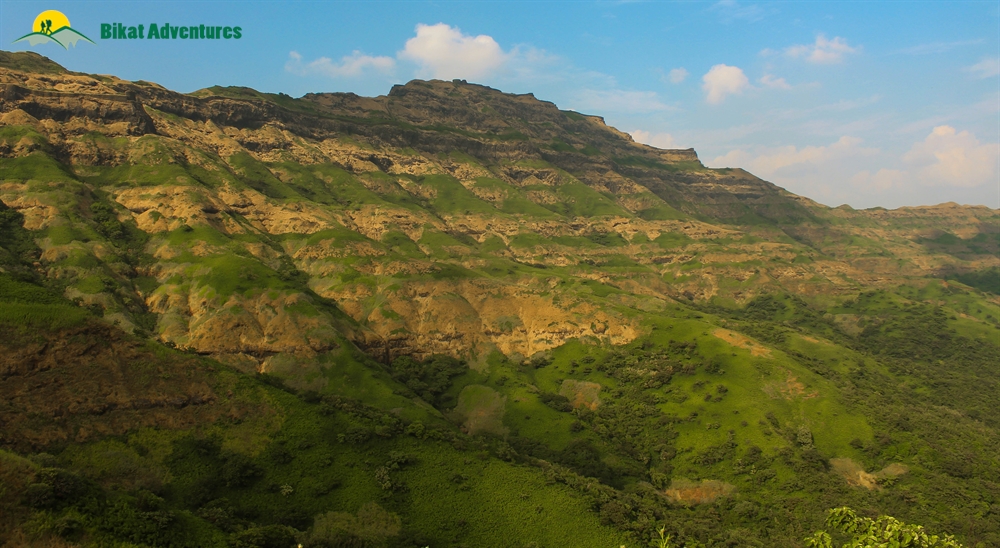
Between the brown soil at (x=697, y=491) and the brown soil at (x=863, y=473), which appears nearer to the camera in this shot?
the brown soil at (x=863, y=473)

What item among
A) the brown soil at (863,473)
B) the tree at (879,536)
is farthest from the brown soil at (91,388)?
the brown soil at (863,473)

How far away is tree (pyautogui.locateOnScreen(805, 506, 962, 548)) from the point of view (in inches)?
872

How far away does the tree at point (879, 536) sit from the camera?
22.1 metres

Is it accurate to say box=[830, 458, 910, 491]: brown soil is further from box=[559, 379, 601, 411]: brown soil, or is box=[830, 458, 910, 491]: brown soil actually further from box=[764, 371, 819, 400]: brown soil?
box=[559, 379, 601, 411]: brown soil

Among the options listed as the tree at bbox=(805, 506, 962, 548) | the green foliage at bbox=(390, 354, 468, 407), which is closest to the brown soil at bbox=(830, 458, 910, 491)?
the green foliage at bbox=(390, 354, 468, 407)

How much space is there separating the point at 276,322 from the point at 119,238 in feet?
218

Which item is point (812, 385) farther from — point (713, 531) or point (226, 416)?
point (226, 416)

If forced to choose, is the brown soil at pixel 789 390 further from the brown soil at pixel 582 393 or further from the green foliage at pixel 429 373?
the green foliage at pixel 429 373

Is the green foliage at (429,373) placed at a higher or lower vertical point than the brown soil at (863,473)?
higher

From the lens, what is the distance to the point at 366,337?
6535 inches

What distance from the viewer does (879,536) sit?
23.6 m

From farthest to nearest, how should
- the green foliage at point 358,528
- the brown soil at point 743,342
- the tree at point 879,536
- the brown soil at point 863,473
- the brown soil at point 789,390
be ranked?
the brown soil at point 743,342, the brown soil at point 789,390, the brown soil at point 863,473, the green foliage at point 358,528, the tree at point 879,536

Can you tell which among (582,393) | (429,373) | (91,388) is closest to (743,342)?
(582,393)

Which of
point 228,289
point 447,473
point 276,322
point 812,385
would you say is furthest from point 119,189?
point 812,385
